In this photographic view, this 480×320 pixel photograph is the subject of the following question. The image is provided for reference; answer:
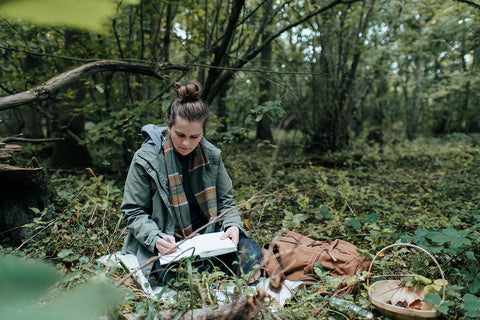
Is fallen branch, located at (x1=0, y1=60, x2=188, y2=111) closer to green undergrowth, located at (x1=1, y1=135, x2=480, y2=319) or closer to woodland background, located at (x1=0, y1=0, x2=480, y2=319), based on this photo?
woodland background, located at (x1=0, y1=0, x2=480, y2=319)

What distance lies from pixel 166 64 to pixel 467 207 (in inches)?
145

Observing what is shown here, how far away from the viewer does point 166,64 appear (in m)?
3.27

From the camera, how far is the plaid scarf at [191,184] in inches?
90.5

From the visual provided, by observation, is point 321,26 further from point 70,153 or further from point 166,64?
point 70,153

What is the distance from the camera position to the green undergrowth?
5.61ft

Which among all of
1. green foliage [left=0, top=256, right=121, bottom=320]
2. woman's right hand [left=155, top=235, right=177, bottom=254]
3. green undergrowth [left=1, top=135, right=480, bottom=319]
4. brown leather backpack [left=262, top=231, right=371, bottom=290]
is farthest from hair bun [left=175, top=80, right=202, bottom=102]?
green foliage [left=0, top=256, right=121, bottom=320]

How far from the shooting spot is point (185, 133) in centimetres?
218

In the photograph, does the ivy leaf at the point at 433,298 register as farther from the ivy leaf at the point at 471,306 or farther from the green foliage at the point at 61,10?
the green foliage at the point at 61,10

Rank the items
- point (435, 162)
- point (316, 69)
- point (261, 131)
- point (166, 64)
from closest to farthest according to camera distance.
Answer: point (166, 64) → point (435, 162) → point (316, 69) → point (261, 131)

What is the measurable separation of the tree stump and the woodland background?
66mm

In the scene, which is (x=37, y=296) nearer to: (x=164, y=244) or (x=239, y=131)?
(x=164, y=244)

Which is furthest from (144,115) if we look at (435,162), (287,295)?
(435,162)

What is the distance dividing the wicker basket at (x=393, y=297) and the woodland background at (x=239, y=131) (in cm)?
7

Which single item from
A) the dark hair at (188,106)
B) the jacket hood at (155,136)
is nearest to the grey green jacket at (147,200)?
the jacket hood at (155,136)
